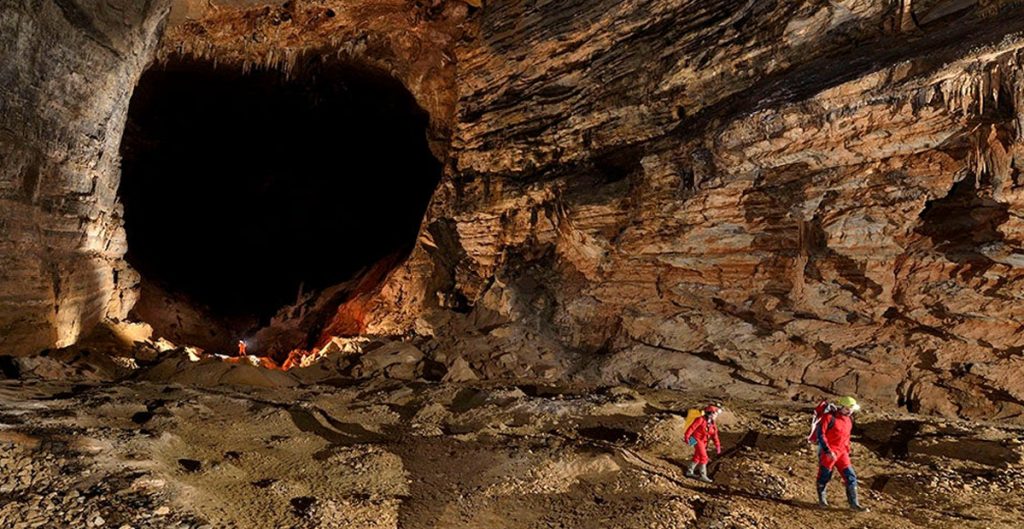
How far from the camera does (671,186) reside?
10.2 meters

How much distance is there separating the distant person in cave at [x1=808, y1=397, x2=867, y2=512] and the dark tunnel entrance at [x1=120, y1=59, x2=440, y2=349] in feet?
45.2

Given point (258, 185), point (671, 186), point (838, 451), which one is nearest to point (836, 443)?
point (838, 451)

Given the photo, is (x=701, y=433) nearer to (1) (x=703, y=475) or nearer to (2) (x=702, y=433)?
(2) (x=702, y=433)

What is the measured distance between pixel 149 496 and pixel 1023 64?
982 centimetres

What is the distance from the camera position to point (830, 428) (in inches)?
203

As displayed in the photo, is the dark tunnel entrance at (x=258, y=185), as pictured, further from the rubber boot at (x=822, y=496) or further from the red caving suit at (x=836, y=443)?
the rubber boot at (x=822, y=496)

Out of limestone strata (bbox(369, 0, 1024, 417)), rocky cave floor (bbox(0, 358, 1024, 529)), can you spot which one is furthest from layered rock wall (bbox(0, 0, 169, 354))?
limestone strata (bbox(369, 0, 1024, 417))

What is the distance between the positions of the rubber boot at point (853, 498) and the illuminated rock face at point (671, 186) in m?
3.86

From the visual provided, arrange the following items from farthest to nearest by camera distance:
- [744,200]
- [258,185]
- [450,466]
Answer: [258,185]
[744,200]
[450,466]

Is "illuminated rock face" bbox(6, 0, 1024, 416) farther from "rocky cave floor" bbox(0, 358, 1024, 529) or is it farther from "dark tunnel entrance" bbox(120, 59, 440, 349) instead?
"dark tunnel entrance" bbox(120, 59, 440, 349)

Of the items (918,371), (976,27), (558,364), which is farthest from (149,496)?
(976,27)

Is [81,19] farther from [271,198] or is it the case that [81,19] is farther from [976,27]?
[271,198]

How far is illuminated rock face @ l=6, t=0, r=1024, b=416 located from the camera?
7598mm

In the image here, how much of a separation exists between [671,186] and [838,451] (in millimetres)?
6039
